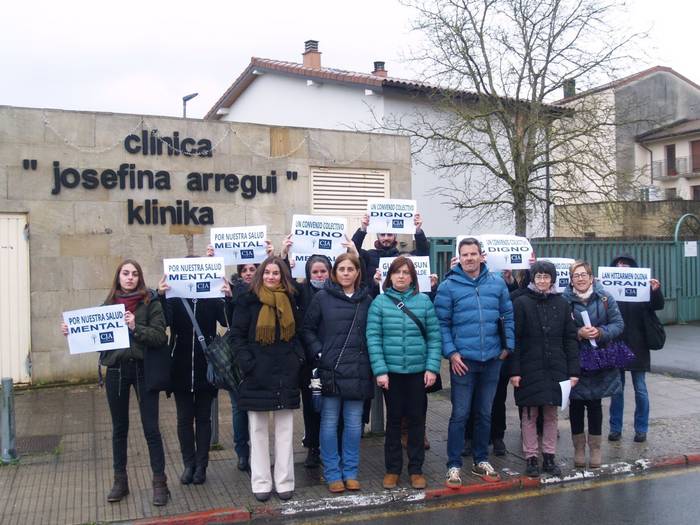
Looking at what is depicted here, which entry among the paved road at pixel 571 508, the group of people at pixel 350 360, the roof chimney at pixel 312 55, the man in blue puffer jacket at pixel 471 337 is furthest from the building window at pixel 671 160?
the man in blue puffer jacket at pixel 471 337

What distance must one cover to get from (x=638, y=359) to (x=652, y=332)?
0.33 m

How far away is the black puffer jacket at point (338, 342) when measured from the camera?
5949 millimetres

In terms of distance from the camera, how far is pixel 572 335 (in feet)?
21.0

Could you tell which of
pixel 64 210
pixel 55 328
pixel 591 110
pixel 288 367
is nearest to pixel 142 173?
pixel 64 210

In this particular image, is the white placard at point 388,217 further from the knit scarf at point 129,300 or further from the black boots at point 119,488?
the black boots at point 119,488

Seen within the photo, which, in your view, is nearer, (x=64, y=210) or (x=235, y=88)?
(x=64, y=210)

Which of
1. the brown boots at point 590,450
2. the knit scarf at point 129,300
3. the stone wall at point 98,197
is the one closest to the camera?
the knit scarf at point 129,300

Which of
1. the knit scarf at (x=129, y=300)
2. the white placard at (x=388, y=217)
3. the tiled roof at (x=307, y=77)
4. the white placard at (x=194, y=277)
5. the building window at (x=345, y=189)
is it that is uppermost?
the tiled roof at (x=307, y=77)

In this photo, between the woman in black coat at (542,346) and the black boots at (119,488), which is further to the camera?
the woman in black coat at (542,346)

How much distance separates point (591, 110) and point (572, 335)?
43.5 ft

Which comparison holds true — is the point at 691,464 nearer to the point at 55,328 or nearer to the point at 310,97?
the point at 55,328

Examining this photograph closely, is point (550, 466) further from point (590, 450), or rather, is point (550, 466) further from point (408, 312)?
point (408, 312)

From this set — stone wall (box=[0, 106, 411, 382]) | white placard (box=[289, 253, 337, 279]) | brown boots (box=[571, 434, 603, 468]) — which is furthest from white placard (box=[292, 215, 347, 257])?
stone wall (box=[0, 106, 411, 382])

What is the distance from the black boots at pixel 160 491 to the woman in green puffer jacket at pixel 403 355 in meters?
1.84
